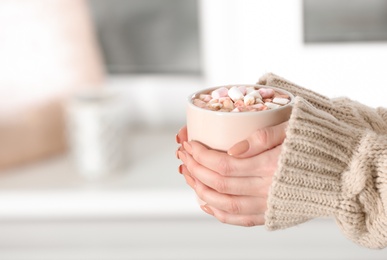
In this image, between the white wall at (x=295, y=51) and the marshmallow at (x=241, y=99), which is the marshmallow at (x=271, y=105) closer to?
the marshmallow at (x=241, y=99)

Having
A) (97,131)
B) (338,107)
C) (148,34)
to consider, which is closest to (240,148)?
(338,107)

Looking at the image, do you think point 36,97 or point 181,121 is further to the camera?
point 181,121

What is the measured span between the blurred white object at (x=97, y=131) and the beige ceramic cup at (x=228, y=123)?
2.04 ft

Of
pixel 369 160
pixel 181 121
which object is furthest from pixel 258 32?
pixel 369 160

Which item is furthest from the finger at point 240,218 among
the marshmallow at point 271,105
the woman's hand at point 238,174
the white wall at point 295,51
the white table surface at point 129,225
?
the white wall at point 295,51

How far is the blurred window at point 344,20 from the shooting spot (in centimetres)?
125

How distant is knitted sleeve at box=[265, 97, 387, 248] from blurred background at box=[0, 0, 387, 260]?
0.59 metres

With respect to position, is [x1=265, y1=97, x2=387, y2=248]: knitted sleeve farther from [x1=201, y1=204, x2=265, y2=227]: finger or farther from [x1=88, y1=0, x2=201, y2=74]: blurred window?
[x1=88, y1=0, x2=201, y2=74]: blurred window

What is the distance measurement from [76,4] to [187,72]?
0.28 meters

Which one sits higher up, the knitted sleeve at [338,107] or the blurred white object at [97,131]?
the knitted sleeve at [338,107]

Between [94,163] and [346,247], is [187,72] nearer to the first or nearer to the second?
[94,163]

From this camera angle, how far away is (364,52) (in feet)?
4.14

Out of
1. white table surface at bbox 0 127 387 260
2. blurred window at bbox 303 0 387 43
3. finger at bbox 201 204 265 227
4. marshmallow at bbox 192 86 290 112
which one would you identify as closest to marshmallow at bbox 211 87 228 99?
marshmallow at bbox 192 86 290 112

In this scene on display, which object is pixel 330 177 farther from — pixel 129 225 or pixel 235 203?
pixel 129 225
